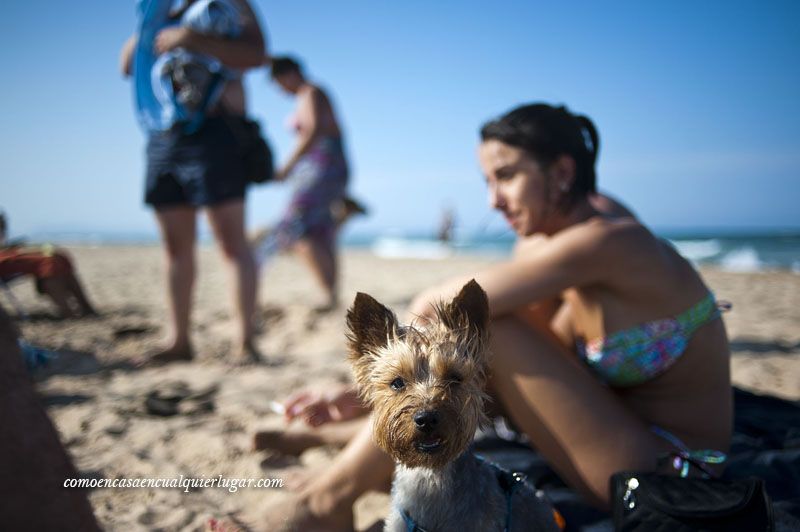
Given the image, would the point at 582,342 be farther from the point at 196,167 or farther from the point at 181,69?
the point at 181,69

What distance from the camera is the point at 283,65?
6.73 metres

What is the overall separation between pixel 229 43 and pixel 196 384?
117 inches

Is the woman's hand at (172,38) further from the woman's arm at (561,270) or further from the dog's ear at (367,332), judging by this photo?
the dog's ear at (367,332)

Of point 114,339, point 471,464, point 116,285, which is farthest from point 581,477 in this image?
point 116,285

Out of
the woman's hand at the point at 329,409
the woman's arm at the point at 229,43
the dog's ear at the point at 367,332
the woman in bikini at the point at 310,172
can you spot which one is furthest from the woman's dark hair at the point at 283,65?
the dog's ear at the point at 367,332

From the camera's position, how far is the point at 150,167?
15.0 feet

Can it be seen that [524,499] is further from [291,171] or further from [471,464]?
[291,171]

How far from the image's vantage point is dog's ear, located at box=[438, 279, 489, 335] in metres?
1.60

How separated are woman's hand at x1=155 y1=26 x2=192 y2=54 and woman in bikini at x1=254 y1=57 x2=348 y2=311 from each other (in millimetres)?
2409

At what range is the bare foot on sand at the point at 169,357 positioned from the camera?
4.63 metres

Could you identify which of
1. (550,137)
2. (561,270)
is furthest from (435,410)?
(550,137)

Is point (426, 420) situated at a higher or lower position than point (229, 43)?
lower

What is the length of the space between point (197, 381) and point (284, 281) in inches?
340

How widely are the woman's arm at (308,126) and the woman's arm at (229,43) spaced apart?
6.70 feet
